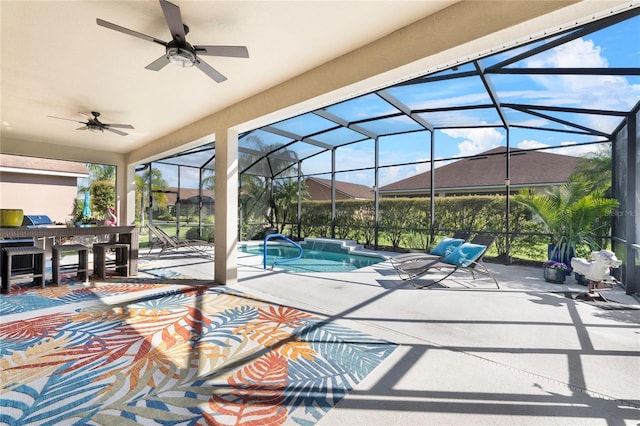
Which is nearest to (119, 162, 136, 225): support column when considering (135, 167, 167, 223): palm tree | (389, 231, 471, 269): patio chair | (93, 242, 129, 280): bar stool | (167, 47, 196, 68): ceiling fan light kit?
(135, 167, 167, 223): palm tree

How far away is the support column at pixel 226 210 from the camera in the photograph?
18.0 feet

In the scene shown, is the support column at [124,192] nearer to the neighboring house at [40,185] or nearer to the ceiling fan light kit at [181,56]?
the neighboring house at [40,185]

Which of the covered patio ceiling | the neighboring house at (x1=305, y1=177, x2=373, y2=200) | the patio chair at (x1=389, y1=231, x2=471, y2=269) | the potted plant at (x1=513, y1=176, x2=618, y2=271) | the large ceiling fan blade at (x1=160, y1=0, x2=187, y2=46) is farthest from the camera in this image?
the neighboring house at (x1=305, y1=177, x2=373, y2=200)

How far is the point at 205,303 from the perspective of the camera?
171 inches

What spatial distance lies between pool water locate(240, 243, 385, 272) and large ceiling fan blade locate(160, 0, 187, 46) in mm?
5041

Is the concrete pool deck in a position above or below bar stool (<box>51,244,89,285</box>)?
below

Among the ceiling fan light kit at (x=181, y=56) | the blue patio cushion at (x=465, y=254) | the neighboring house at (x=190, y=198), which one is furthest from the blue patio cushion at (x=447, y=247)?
the neighboring house at (x=190, y=198)

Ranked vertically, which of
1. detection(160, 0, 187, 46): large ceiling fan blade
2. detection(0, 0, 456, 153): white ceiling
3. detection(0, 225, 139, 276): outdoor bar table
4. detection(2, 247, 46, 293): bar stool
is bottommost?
detection(2, 247, 46, 293): bar stool

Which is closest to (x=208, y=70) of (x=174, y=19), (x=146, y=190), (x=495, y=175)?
(x=174, y=19)

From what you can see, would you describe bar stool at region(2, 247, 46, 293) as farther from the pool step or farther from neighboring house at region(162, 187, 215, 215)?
the pool step

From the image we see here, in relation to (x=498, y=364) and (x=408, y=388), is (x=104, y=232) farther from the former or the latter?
(x=498, y=364)

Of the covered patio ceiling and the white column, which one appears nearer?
the covered patio ceiling

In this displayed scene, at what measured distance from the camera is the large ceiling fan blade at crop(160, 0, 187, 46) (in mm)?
2466

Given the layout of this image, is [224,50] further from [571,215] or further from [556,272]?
[571,215]
